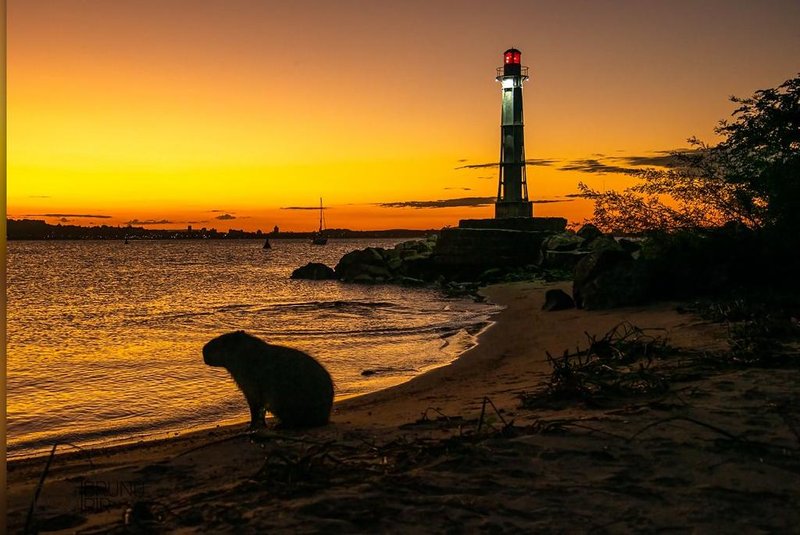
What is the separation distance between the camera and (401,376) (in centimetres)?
1145

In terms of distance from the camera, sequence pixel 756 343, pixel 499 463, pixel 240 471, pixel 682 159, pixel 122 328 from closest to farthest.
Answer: pixel 499 463
pixel 240 471
pixel 756 343
pixel 682 159
pixel 122 328

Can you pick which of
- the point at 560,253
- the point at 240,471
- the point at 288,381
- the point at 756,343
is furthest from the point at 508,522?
the point at 560,253

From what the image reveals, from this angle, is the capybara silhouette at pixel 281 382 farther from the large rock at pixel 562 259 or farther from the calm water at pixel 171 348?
the large rock at pixel 562 259

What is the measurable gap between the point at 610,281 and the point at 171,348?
11.6 m

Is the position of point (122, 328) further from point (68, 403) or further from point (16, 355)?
point (68, 403)

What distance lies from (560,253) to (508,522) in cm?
3635

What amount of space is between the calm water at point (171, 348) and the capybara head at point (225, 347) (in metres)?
1.34

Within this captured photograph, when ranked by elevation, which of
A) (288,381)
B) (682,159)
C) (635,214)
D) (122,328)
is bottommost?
(122,328)

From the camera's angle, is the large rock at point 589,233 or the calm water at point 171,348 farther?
the large rock at point 589,233

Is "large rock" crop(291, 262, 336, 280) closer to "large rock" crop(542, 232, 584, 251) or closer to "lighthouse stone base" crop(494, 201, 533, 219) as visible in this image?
"large rock" crop(542, 232, 584, 251)

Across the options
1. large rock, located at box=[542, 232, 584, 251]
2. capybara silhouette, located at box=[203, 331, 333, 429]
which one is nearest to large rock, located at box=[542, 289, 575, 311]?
capybara silhouette, located at box=[203, 331, 333, 429]

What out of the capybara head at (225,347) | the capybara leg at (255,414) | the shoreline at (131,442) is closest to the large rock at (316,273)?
the shoreline at (131,442)

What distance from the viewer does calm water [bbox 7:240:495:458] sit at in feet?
29.1

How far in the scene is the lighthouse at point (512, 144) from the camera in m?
54.8
